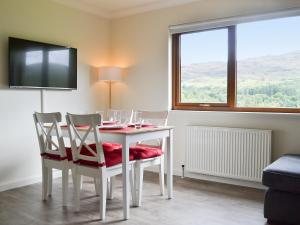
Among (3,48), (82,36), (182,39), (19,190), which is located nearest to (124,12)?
(82,36)

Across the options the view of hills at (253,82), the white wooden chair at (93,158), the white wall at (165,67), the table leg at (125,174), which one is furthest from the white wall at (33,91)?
the table leg at (125,174)

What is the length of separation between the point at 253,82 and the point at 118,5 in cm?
222

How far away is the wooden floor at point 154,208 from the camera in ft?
8.73

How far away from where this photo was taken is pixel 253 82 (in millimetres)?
3744

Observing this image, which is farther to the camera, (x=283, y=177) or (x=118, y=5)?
(x=118, y=5)

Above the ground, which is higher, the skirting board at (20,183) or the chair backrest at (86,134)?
the chair backrest at (86,134)

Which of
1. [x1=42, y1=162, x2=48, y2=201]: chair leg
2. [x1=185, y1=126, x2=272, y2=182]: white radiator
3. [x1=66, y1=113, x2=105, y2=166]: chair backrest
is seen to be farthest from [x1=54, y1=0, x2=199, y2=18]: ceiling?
[x1=42, y1=162, x2=48, y2=201]: chair leg

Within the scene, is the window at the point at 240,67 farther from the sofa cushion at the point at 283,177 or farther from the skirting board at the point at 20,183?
the skirting board at the point at 20,183

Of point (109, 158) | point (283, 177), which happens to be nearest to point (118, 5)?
point (109, 158)

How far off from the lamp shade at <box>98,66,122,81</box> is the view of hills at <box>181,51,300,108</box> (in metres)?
1.00

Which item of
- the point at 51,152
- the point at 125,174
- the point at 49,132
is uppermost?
the point at 49,132

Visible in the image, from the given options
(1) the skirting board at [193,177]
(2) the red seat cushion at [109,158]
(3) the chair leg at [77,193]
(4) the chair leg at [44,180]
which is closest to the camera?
(2) the red seat cushion at [109,158]

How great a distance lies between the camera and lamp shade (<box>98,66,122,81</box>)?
14.8 ft

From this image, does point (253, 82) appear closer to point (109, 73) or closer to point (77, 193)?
point (109, 73)
